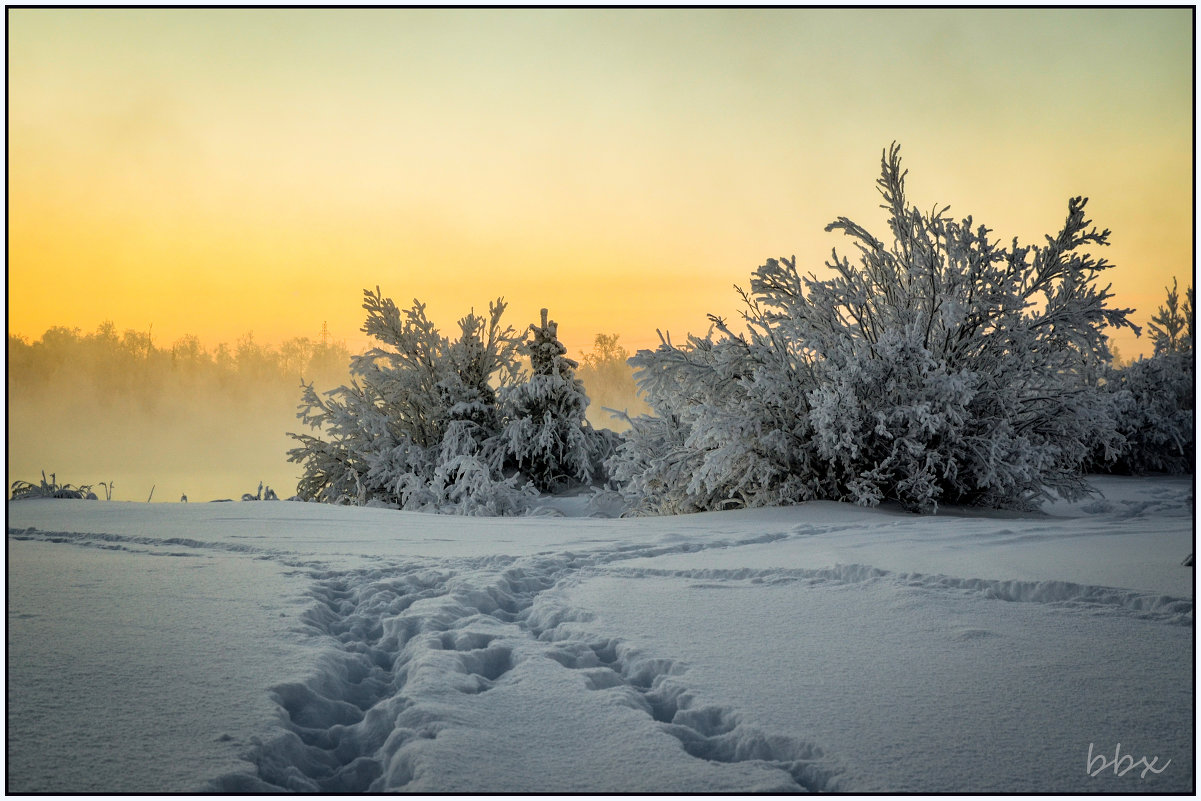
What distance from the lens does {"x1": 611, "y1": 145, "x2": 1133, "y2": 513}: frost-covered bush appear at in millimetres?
6664

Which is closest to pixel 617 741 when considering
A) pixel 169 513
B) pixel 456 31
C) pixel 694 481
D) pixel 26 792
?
pixel 26 792

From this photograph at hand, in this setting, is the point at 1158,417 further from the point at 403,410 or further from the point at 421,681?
the point at 421,681

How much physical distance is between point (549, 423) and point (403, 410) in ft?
7.53

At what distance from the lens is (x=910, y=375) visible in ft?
22.0

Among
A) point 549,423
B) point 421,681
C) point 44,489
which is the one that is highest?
point 549,423

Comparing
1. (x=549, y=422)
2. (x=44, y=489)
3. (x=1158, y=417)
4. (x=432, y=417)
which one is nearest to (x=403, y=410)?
(x=432, y=417)

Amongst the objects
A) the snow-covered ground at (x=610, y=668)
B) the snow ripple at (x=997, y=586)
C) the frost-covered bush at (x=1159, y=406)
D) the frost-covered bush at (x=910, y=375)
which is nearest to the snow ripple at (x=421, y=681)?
the snow-covered ground at (x=610, y=668)

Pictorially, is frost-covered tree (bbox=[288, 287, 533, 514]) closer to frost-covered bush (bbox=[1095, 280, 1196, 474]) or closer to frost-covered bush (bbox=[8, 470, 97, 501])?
frost-covered bush (bbox=[8, 470, 97, 501])

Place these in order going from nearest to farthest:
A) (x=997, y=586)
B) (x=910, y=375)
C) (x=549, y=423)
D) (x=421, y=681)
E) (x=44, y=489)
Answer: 1. (x=421, y=681)
2. (x=997, y=586)
3. (x=910, y=375)
4. (x=44, y=489)
5. (x=549, y=423)

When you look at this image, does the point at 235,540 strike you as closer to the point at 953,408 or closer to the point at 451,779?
the point at 451,779

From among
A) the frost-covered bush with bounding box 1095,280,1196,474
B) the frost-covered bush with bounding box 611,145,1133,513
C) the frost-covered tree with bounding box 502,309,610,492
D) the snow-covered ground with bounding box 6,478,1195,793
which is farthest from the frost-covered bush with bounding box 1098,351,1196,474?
the snow-covered ground with bounding box 6,478,1195,793

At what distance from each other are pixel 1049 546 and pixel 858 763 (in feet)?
10.2

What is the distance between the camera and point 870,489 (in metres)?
6.81

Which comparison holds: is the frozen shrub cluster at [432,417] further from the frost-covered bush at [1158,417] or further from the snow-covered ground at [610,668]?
the frost-covered bush at [1158,417]
